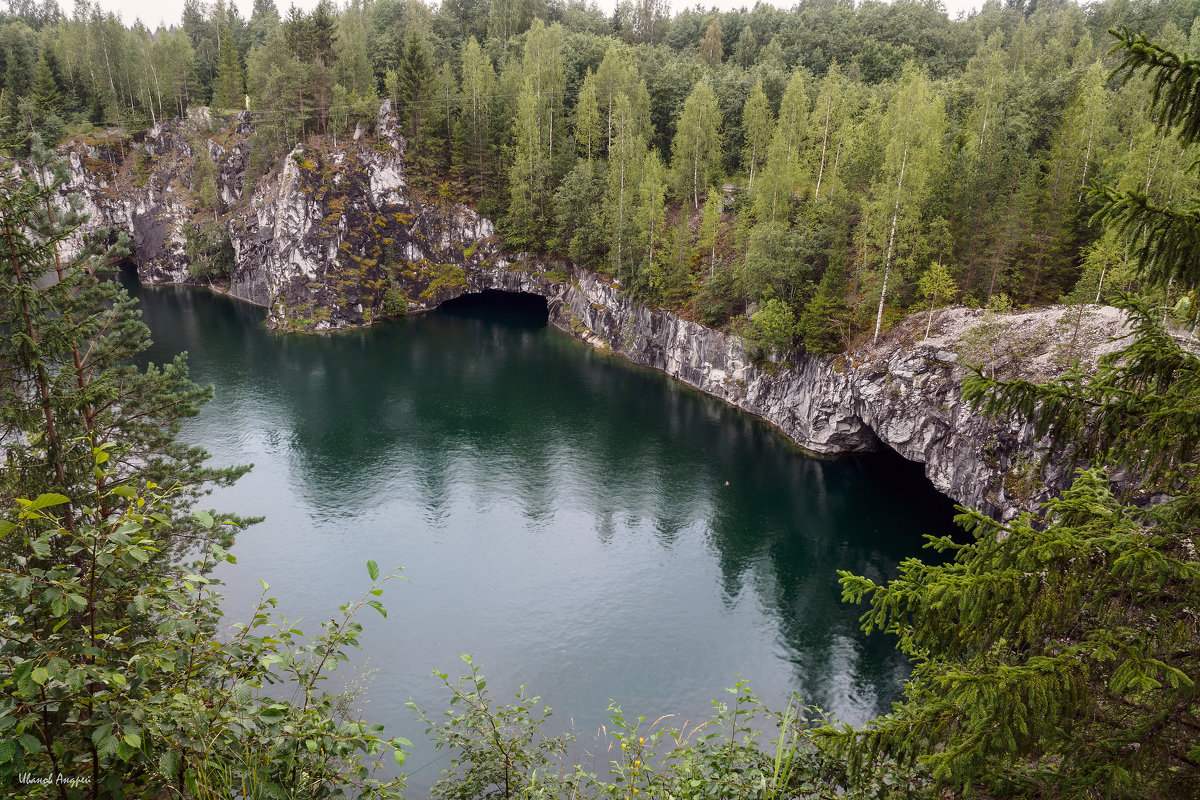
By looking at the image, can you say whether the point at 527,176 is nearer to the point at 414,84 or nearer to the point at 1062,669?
the point at 414,84

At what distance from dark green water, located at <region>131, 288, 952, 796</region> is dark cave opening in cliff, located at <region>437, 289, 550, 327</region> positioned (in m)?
18.6

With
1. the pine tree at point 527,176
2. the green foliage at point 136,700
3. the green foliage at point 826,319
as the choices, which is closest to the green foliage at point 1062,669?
the green foliage at point 136,700

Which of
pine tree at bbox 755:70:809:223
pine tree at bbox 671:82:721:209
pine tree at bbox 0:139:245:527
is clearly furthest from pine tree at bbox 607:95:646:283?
pine tree at bbox 0:139:245:527

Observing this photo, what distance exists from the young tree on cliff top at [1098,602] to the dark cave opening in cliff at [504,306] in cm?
7579

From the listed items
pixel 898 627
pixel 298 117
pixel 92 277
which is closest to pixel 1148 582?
pixel 898 627

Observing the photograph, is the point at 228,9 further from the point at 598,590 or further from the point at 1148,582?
the point at 1148,582

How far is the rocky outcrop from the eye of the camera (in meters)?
36.7

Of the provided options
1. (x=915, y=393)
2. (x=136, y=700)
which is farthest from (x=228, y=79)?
(x=136, y=700)

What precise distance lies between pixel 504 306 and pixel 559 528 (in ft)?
178

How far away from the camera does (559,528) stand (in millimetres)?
40719

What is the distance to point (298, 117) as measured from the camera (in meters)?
81.7

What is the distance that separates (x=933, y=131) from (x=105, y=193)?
110797 mm

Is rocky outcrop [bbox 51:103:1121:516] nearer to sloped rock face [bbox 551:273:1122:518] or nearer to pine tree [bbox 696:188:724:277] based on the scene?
sloped rock face [bbox 551:273:1122:518]

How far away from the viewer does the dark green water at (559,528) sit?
29.8m
